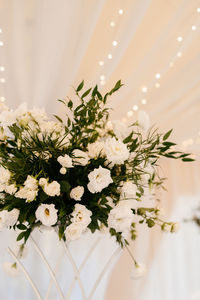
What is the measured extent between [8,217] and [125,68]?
0.91m

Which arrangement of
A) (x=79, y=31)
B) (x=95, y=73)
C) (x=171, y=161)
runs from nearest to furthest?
(x=79, y=31) < (x=95, y=73) < (x=171, y=161)

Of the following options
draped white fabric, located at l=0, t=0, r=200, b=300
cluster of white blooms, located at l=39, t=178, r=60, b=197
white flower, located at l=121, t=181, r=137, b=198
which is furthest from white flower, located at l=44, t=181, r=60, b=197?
draped white fabric, located at l=0, t=0, r=200, b=300

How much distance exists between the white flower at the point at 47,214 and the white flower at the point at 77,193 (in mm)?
79

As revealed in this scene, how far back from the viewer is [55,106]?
1.34 meters

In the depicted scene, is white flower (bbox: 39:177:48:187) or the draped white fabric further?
the draped white fabric

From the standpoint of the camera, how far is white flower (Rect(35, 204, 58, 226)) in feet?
2.51

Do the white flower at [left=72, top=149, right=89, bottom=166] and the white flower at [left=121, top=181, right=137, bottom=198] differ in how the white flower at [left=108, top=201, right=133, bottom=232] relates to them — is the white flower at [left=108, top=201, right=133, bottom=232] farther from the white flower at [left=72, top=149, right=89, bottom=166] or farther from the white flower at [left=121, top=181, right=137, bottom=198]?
the white flower at [left=72, top=149, right=89, bottom=166]

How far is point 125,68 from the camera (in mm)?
1396

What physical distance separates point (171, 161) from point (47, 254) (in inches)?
36.1

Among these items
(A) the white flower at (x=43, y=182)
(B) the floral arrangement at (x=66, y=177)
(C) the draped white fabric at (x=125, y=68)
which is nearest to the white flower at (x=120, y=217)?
(B) the floral arrangement at (x=66, y=177)

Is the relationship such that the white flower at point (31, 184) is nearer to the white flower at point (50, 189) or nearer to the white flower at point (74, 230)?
the white flower at point (50, 189)

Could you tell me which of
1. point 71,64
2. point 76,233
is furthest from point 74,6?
point 76,233

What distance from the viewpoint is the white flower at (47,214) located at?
764 mm

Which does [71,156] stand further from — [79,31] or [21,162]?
[79,31]
